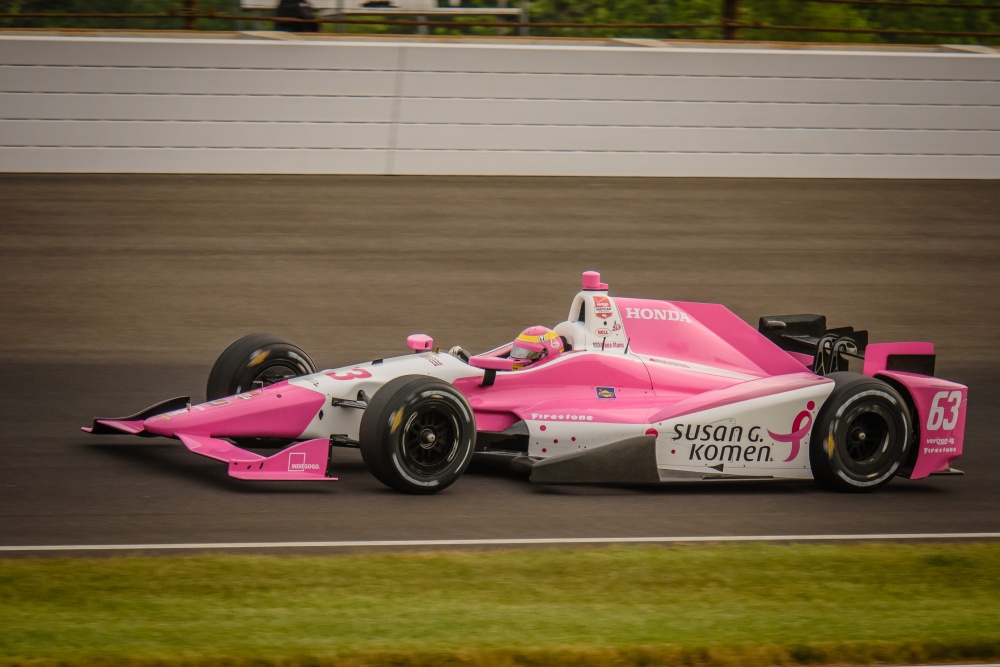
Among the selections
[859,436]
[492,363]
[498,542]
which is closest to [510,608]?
[498,542]

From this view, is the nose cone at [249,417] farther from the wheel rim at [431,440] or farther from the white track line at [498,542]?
the white track line at [498,542]

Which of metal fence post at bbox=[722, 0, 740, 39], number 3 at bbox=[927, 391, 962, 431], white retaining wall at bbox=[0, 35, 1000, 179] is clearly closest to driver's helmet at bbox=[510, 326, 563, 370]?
number 3 at bbox=[927, 391, 962, 431]

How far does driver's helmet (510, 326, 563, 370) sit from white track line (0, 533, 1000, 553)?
206 cm

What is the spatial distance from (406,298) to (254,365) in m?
6.01

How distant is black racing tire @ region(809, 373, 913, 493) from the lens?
954 centimetres

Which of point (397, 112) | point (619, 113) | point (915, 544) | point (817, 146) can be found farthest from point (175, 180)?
point (915, 544)

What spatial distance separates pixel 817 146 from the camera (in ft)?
65.3

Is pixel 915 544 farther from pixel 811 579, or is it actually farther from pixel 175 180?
pixel 175 180

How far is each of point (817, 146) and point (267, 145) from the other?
754 cm

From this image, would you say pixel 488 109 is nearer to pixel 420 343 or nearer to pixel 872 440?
pixel 420 343

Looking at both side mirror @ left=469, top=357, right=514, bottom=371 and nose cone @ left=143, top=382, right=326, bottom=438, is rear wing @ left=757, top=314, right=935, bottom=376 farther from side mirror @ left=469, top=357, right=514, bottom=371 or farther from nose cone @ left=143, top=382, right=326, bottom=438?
nose cone @ left=143, top=382, right=326, bottom=438

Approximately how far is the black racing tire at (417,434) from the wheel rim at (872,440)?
8.53ft

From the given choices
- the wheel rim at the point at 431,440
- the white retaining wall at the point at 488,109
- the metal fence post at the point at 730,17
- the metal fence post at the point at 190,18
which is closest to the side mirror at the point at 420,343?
the wheel rim at the point at 431,440

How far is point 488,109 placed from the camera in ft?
62.0
